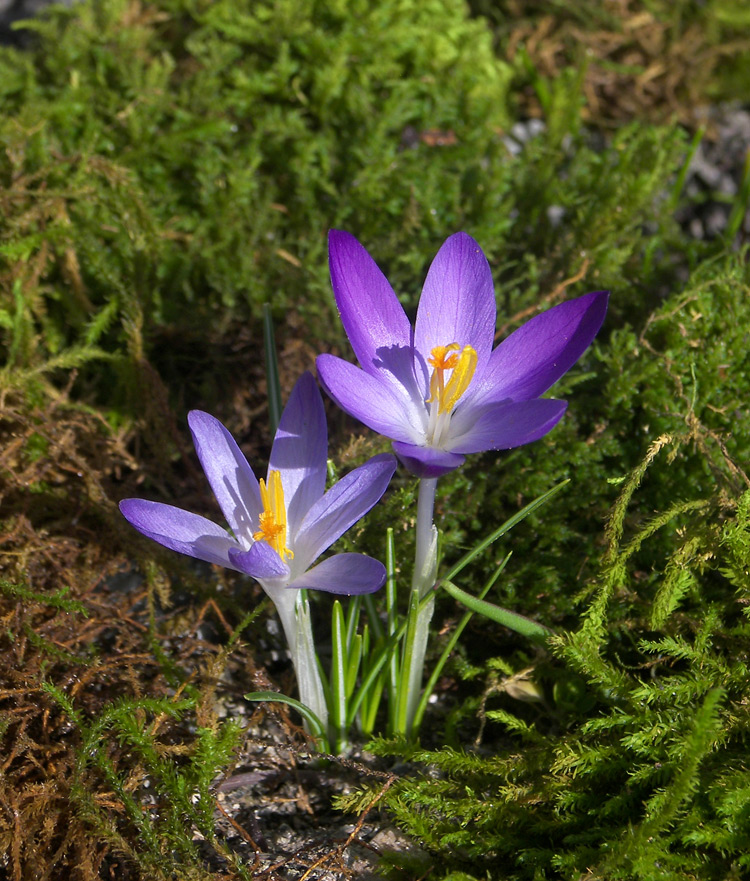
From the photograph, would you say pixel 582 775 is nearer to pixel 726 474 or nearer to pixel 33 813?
pixel 726 474

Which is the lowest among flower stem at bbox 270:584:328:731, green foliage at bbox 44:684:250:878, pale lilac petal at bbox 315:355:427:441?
green foliage at bbox 44:684:250:878

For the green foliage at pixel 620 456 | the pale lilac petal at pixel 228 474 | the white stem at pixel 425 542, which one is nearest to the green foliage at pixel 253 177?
the green foliage at pixel 620 456

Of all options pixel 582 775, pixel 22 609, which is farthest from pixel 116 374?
pixel 582 775

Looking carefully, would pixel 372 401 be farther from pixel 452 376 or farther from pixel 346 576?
pixel 346 576

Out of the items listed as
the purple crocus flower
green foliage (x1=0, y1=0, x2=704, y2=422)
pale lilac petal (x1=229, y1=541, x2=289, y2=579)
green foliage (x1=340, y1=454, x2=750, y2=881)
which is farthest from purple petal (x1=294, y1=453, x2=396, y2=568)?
green foliage (x1=0, y1=0, x2=704, y2=422)

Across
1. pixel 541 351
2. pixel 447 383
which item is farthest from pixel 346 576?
pixel 541 351

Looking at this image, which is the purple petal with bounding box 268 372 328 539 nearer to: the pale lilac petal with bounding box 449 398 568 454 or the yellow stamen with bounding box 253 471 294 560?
the yellow stamen with bounding box 253 471 294 560
